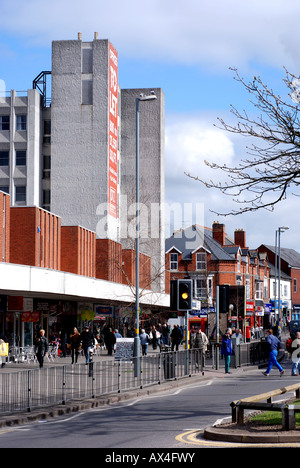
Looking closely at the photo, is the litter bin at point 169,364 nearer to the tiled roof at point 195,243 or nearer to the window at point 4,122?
the window at point 4,122

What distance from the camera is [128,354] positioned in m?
28.5

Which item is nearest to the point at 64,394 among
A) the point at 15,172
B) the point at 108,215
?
the point at 108,215

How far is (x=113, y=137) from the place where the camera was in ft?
219

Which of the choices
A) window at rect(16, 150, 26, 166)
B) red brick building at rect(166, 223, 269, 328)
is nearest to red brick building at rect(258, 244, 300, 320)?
red brick building at rect(166, 223, 269, 328)

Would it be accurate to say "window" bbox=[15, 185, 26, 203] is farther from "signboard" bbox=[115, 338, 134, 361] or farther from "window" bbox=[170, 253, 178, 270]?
"signboard" bbox=[115, 338, 134, 361]

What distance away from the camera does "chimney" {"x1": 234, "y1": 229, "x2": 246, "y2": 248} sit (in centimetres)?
9000

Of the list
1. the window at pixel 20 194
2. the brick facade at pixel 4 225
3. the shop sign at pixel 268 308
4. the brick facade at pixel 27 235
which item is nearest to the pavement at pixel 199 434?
the brick facade at pixel 4 225

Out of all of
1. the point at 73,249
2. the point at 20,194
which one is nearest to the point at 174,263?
the point at 20,194

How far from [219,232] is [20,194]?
87.2ft

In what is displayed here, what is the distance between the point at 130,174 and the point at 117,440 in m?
63.2

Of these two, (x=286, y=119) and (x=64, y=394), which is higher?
(x=286, y=119)

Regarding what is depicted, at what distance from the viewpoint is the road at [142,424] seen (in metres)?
11.6

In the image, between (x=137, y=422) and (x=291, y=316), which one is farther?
(x=291, y=316)

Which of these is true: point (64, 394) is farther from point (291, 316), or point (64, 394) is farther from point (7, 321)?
point (291, 316)
